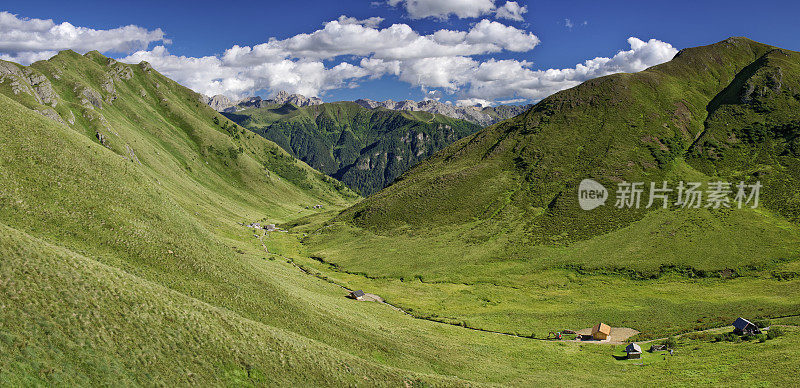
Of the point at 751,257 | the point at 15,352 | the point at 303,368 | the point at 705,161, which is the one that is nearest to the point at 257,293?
the point at 303,368

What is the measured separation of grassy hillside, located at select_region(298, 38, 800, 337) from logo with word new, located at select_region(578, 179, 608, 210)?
259 centimetres

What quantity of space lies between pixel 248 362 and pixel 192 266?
24.2 m

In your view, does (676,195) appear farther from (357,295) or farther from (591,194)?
(357,295)

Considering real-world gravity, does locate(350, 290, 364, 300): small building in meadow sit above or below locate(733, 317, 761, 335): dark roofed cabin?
below

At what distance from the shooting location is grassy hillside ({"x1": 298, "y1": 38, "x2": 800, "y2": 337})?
276 feet

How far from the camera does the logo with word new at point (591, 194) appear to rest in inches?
5469

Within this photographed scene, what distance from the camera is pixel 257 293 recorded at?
53625 millimetres

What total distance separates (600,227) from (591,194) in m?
21.0

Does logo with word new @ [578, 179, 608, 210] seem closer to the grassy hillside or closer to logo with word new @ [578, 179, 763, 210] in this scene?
logo with word new @ [578, 179, 763, 210]

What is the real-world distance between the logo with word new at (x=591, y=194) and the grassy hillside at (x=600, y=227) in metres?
2.59

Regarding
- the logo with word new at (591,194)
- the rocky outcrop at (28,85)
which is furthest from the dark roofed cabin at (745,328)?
the rocky outcrop at (28,85)

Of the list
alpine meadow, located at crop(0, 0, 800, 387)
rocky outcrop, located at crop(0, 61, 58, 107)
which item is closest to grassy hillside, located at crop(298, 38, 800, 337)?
alpine meadow, located at crop(0, 0, 800, 387)

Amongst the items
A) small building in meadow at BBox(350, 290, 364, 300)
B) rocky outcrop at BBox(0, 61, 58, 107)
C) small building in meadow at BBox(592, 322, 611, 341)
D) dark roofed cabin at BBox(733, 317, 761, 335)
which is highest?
rocky outcrop at BBox(0, 61, 58, 107)

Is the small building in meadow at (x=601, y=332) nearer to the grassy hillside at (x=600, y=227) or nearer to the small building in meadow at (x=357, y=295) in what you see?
the grassy hillside at (x=600, y=227)
